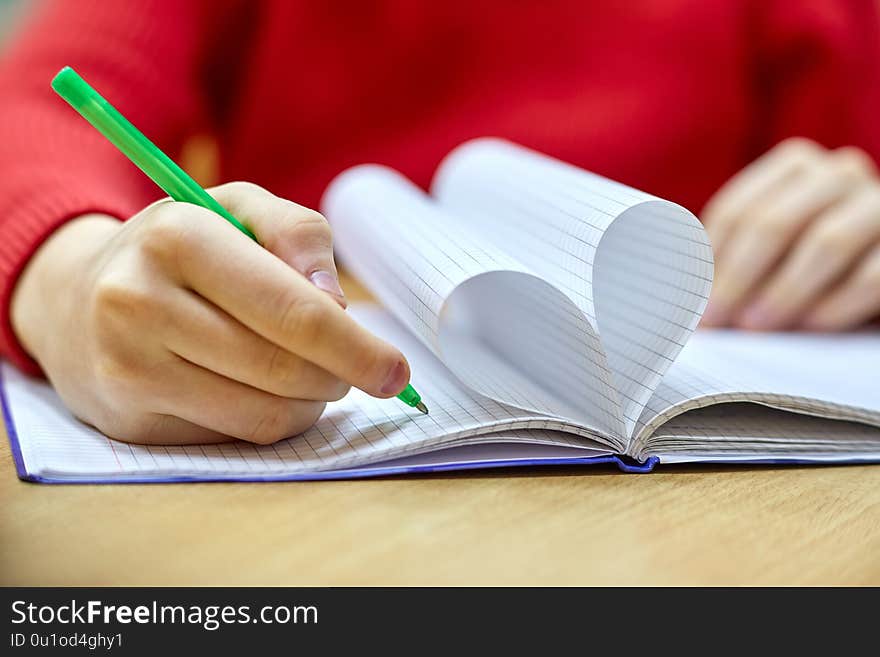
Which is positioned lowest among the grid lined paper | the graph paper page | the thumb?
the grid lined paper

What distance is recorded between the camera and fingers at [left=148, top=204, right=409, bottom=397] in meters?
0.40

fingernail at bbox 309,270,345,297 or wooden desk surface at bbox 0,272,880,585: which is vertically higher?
fingernail at bbox 309,270,345,297

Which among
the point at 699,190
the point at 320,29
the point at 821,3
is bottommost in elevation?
the point at 699,190

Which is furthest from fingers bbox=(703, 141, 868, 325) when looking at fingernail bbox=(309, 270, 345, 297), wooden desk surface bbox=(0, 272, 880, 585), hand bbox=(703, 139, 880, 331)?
fingernail bbox=(309, 270, 345, 297)

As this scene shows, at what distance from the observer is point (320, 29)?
3.48 ft

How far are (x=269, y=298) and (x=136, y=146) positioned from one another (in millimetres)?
101

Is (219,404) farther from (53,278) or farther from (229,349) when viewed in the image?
(53,278)

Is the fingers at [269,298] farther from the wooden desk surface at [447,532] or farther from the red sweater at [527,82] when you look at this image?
the red sweater at [527,82]

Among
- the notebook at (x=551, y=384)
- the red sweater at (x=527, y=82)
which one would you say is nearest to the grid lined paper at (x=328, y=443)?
the notebook at (x=551, y=384)

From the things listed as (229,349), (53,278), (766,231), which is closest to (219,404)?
(229,349)

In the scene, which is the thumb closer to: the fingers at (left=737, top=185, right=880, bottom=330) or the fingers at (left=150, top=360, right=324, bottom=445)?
the fingers at (left=150, top=360, right=324, bottom=445)

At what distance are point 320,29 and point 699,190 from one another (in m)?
0.49
